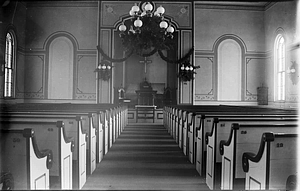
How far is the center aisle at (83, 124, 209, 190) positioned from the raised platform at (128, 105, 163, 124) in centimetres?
385

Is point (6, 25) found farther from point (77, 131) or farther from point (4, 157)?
point (4, 157)

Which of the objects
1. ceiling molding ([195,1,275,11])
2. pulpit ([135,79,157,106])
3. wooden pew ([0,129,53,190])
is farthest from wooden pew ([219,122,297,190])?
ceiling molding ([195,1,275,11])

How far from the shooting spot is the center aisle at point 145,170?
2627mm

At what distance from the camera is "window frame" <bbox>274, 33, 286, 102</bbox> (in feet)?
30.1

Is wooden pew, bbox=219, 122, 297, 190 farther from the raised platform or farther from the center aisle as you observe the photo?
the raised platform

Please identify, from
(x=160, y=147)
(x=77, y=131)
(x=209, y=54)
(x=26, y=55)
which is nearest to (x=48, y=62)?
(x=26, y=55)

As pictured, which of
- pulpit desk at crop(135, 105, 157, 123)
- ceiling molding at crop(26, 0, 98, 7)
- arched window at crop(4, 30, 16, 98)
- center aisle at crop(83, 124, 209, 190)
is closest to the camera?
center aisle at crop(83, 124, 209, 190)

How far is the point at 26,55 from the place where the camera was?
981 centimetres

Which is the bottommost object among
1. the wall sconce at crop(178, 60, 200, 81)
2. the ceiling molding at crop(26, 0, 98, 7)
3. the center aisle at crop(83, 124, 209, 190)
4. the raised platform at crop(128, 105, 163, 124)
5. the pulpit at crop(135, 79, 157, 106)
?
the center aisle at crop(83, 124, 209, 190)

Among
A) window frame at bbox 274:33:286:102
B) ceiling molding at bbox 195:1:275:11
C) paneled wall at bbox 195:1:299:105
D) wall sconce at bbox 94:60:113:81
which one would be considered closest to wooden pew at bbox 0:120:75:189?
wall sconce at bbox 94:60:113:81

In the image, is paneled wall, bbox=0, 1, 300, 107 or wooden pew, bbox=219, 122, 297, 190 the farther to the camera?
paneled wall, bbox=0, 1, 300, 107

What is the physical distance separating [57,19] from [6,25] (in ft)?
7.25

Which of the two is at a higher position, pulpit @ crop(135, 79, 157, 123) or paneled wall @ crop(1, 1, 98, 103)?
paneled wall @ crop(1, 1, 98, 103)

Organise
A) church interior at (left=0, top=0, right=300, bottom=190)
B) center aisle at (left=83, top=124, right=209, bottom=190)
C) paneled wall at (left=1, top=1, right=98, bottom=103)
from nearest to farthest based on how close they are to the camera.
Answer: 1. center aisle at (left=83, top=124, right=209, bottom=190)
2. church interior at (left=0, top=0, right=300, bottom=190)
3. paneled wall at (left=1, top=1, right=98, bottom=103)
